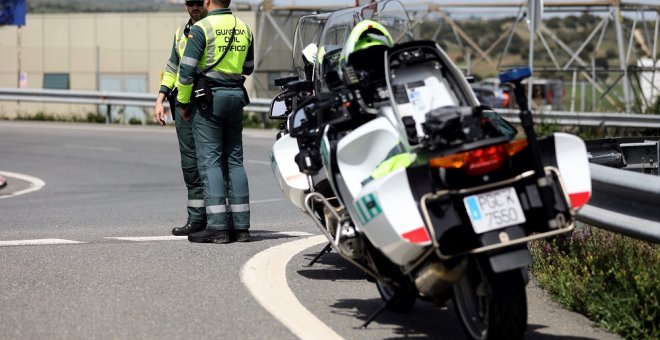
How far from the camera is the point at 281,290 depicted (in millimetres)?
8016

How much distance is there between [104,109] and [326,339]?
2934 centimetres

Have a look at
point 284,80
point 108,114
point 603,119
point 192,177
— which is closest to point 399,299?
point 284,80

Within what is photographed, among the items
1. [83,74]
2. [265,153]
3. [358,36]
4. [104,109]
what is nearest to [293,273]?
[358,36]

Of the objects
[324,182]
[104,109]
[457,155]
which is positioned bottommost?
[104,109]

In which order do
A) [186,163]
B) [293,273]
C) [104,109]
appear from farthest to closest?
1. [104,109]
2. [186,163]
3. [293,273]

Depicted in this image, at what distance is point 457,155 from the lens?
5977 mm

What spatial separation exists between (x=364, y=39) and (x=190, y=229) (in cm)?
407

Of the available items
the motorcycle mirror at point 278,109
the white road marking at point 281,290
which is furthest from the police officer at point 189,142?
the motorcycle mirror at point 278,109

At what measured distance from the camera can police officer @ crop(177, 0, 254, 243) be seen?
10.2m

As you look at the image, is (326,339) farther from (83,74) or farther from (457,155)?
(83,74)

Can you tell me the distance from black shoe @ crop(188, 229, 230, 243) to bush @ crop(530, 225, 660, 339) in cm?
259

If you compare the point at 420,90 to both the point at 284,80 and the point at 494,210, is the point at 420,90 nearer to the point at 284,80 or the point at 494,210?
the point at 494,210

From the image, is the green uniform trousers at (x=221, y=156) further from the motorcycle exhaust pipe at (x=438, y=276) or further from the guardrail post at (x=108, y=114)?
the guardrail post at (x=108, y=114)

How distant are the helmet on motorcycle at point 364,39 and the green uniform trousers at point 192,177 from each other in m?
3.69
